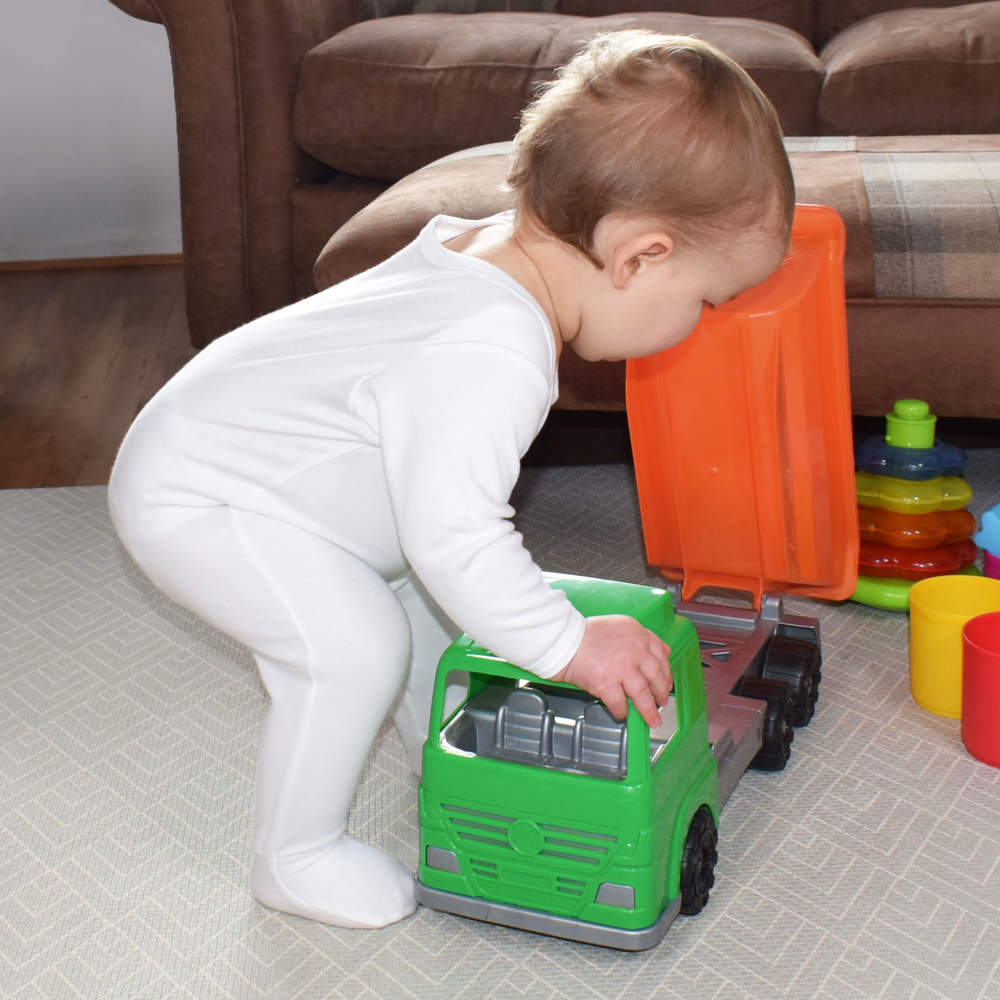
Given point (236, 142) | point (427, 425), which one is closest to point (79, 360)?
point (236, 142)

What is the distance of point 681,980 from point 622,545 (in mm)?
657

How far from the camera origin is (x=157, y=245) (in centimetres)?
284

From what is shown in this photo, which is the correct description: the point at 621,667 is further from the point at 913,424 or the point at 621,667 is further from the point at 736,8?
the point at 736,8

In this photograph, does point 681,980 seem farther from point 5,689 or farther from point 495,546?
point 5,689

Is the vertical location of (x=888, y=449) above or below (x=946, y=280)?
below

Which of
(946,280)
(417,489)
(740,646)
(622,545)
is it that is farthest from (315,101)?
(417,489)

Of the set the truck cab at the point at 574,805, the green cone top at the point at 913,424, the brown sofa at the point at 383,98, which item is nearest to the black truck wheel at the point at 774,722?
the truck cab at the point at 574,805

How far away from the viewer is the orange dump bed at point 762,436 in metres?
1.01

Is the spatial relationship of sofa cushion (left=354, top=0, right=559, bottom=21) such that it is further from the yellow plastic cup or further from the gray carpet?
the yellow plastic cup

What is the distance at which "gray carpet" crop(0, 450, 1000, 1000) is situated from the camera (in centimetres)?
82

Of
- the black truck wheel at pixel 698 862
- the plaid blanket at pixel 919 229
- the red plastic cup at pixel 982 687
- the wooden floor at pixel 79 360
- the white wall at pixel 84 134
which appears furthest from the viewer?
the white wall at pixel 84 134

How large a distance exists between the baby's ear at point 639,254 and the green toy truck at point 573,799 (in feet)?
0.71

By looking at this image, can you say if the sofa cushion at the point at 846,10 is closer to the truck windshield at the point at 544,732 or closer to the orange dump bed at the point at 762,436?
the orange dump bed at the point at 762,436

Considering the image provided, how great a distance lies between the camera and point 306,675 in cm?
84
